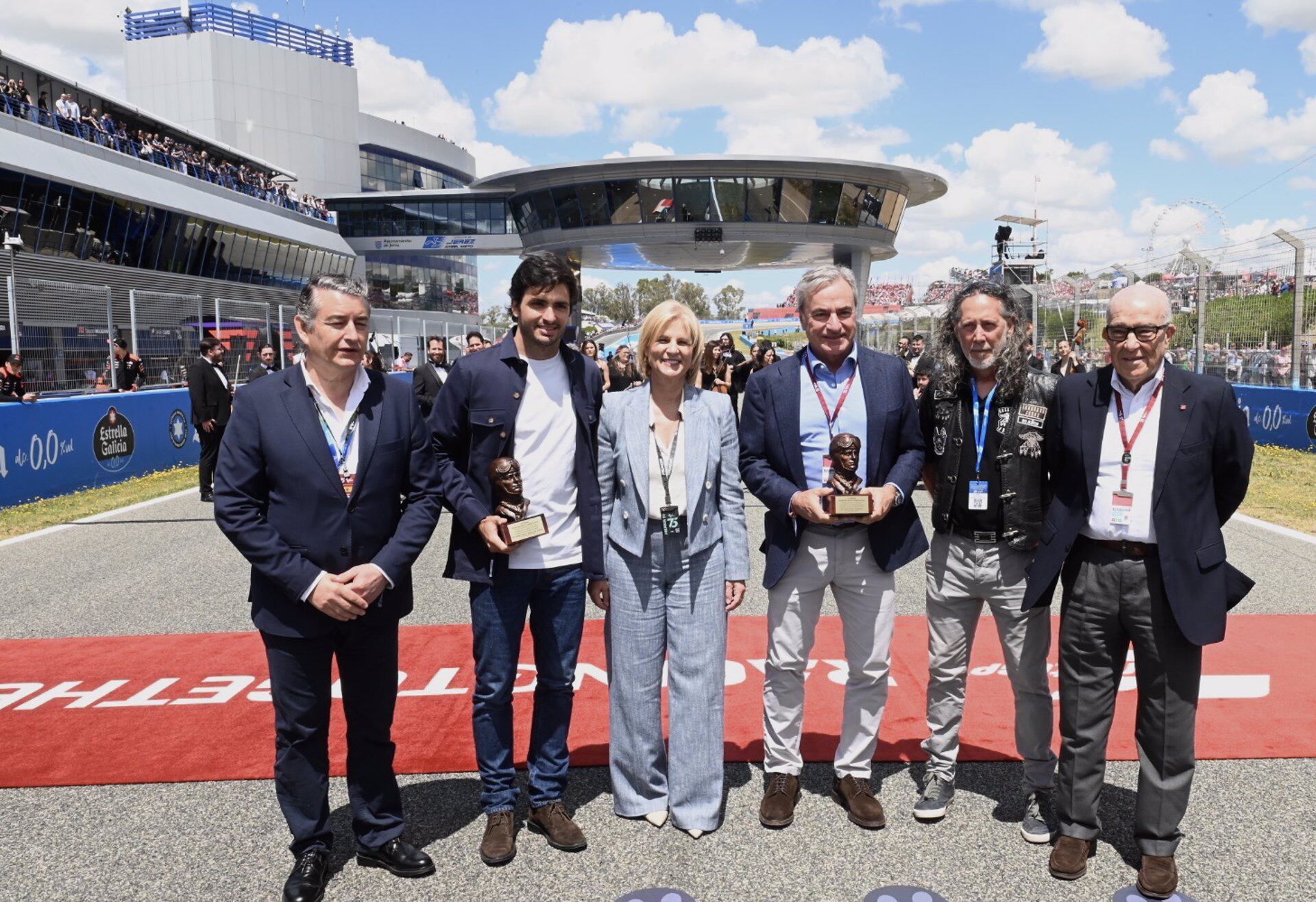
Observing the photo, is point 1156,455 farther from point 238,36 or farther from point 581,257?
point 238,36

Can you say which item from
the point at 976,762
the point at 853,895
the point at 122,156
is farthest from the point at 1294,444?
the point at 122,156

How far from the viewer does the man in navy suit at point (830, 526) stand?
3342 mm

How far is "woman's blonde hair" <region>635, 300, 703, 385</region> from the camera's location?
316 cm

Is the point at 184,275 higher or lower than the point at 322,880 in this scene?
higher

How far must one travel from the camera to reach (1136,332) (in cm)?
292

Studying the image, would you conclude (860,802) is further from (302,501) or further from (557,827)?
(302,501)

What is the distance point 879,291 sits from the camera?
309 ft

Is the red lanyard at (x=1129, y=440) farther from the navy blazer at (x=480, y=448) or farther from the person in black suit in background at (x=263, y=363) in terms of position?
the person in black suit in background at (x=263, y=363)

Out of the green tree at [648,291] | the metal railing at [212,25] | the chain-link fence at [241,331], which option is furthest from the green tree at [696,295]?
the chain-link fence at [241,331]

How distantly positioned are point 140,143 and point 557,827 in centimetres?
4100

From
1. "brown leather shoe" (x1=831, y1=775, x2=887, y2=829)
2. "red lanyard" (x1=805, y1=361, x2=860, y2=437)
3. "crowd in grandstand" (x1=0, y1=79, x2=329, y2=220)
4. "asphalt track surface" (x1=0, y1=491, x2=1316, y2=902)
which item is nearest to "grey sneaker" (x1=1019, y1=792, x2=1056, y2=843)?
"asphalt track surface" (x1=0, y1=491, x2=1316, y2=902)

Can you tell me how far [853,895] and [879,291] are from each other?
95416mm

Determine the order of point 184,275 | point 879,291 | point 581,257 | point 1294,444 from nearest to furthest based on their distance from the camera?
point 1294,444, point 184,275, point 581,257, point 879,291

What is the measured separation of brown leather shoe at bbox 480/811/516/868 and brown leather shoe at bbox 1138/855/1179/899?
6.53 ft
